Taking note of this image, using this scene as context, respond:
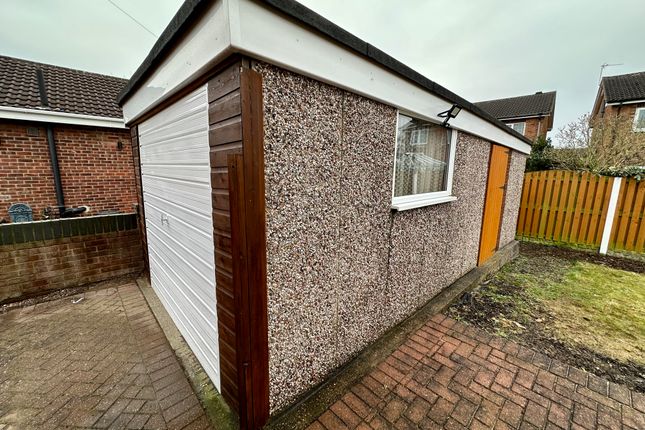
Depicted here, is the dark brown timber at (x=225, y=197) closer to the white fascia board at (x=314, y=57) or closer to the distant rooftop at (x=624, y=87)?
the white fascia board at (x=314, y=57)

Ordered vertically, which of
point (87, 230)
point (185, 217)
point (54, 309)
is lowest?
point (54, 309)

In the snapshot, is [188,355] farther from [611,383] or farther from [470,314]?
[611,383]

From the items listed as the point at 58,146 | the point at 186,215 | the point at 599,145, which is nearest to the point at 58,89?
the point at 58,146

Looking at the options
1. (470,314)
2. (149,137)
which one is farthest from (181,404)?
(470,314)

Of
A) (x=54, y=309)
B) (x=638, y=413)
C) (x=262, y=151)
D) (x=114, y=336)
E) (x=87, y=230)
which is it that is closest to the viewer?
(x=262, y=151)

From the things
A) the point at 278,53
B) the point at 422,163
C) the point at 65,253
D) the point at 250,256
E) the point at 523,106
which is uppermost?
the point at 523,106

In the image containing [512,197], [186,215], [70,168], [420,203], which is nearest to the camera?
[186,215]

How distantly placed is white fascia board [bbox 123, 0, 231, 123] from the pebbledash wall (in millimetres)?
242

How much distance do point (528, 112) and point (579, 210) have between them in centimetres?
2122

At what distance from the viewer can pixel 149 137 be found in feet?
10.1

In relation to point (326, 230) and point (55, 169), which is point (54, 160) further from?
point (326, 230)

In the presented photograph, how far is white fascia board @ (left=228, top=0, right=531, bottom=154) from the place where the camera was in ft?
4.32

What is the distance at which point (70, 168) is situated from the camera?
644 centimetres

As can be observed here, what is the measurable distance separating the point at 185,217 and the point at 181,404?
1546mm
